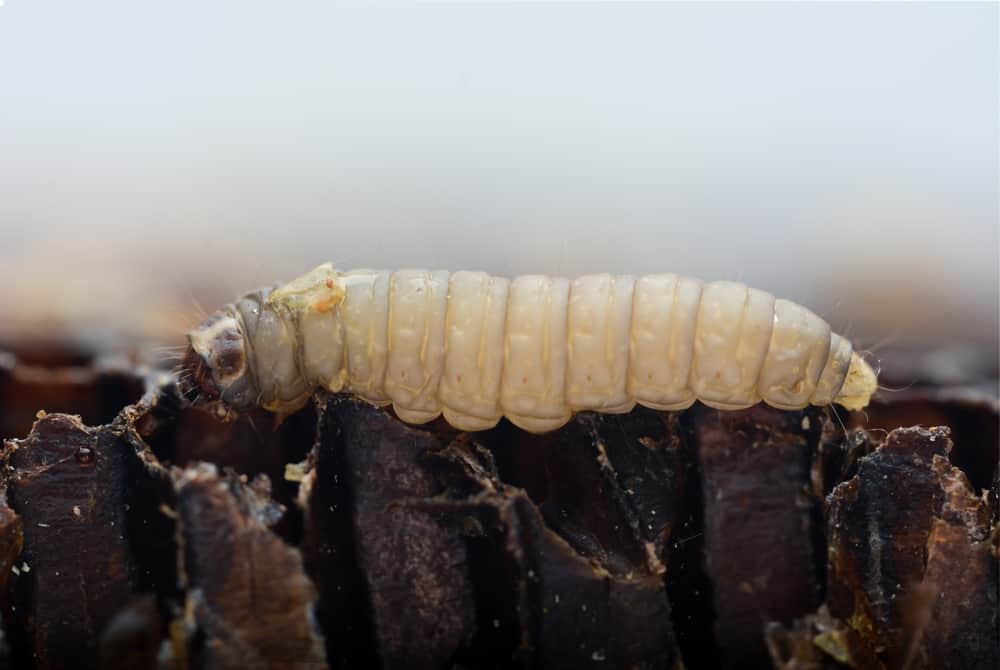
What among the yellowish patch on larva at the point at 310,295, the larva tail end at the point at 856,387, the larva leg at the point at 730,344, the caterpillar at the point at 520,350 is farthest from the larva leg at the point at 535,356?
the larva tail end at the point at 856,387

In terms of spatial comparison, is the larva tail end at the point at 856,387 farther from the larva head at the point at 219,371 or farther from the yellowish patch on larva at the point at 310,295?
the larva head at the point at 219,371

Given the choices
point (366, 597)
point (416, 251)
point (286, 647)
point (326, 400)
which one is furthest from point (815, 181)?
point (286, 647)

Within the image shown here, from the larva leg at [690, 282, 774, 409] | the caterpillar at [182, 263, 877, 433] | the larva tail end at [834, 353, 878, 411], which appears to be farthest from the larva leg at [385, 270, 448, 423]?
the larva tail end at [834, 353, 878, 411]

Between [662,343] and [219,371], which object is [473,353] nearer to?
[662,343]

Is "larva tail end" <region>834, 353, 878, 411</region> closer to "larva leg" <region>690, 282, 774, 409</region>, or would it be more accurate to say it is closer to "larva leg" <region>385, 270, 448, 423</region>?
"larva leg" <region>690, 282, 774, 409</region>

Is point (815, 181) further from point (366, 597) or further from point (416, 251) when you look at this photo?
point (366, 597)

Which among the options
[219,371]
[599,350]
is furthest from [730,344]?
[219,371]
